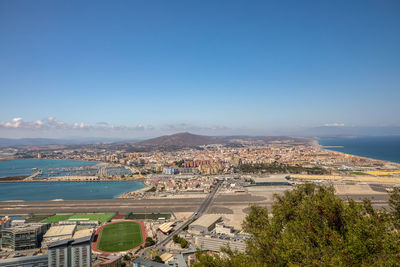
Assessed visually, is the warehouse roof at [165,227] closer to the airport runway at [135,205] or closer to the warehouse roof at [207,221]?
the warehouse roof at [207,221]

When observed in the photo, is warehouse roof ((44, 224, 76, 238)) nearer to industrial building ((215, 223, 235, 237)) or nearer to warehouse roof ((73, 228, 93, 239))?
warehouse roof ((73, 228, 93, 239))

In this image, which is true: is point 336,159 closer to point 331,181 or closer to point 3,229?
point 331,181

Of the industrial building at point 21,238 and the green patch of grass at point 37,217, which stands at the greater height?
the industrial building at point 21,238

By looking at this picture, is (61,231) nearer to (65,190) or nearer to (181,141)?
(65,190)

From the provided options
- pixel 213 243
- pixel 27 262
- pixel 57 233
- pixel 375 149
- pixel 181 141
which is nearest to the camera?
pixel 27 262

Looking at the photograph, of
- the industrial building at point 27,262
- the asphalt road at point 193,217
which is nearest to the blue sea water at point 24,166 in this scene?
the asphalt road at point 193,217

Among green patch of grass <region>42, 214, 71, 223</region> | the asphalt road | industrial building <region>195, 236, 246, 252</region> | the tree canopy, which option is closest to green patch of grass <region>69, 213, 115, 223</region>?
green patch of grass <region>42, 214, 71, 223</region>

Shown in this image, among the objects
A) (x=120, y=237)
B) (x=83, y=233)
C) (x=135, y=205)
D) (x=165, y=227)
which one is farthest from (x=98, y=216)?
(x=165, y=227)
